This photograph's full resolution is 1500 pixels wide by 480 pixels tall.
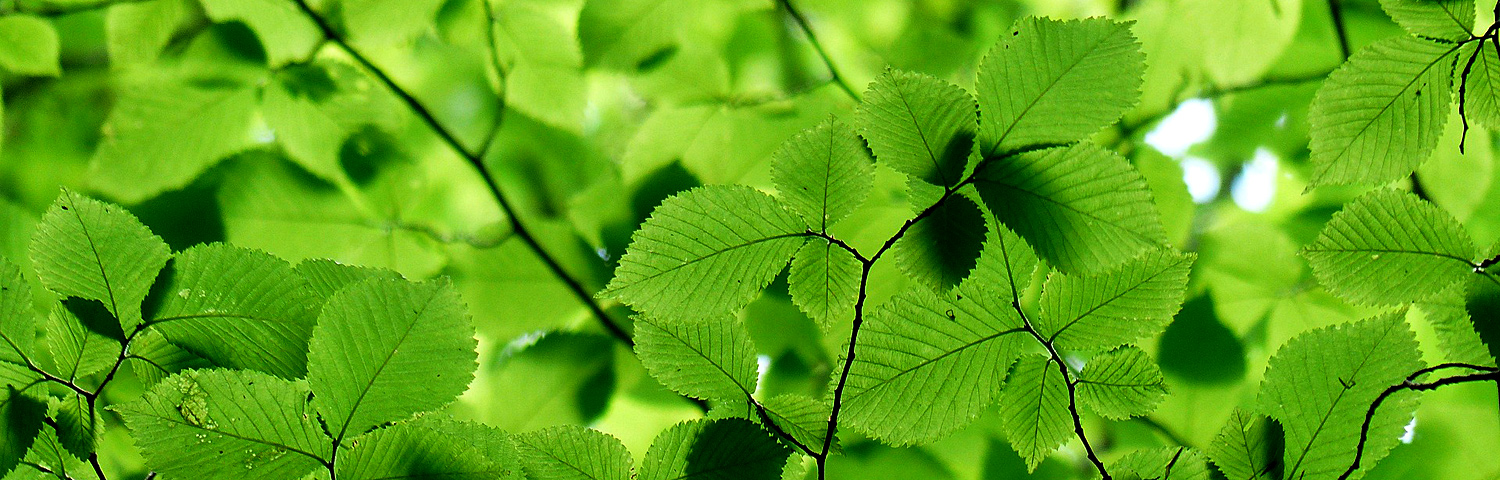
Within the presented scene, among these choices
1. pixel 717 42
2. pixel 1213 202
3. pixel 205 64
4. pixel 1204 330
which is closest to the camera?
pixel 1204 330

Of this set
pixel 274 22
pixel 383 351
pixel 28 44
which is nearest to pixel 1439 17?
pixel 383 351

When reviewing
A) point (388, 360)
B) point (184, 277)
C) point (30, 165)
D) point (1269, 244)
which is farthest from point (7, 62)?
point (1269, 244)

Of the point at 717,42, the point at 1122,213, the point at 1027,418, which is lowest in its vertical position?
the point at 1027,418

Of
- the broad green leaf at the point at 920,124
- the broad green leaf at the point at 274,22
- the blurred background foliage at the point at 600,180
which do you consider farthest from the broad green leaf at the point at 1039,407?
the broad green leaf at the point at 274,22

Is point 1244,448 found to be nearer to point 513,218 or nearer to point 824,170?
point 824,170

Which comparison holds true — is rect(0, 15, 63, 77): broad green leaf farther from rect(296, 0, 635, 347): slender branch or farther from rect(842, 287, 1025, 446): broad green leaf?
rect(842, 287, 1025, 446): broad green leaf

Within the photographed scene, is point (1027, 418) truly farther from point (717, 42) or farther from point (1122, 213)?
point (717, 42)
